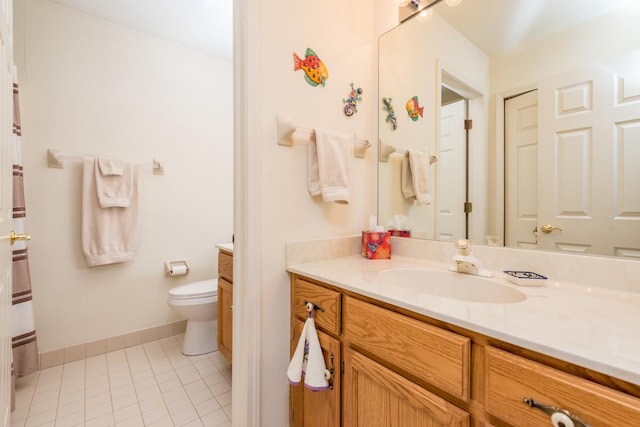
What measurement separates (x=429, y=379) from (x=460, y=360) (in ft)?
0.35

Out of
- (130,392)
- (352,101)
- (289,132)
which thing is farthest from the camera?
(130,392)

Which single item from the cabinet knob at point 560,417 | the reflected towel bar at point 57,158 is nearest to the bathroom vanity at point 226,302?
the reflected towel bar at point 57,158

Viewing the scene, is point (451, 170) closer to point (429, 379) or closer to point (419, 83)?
point (419, 83)

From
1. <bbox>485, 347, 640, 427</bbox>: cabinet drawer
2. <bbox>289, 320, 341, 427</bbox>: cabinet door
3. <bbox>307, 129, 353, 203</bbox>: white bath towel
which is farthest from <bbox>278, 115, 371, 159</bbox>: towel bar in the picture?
<bbox>485, 347, 640, 427</bbox>: cabinet drawer

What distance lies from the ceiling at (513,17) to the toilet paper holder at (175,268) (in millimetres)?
2375

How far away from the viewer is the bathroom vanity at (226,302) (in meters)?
1.62

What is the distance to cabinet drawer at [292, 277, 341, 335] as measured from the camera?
37.3 inches

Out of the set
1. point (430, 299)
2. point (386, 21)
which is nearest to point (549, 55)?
point (386, 21)

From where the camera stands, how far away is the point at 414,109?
142 centimetres

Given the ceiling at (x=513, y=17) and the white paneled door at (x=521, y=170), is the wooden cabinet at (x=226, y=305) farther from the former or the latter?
the ceiling at (x=513, y=17)

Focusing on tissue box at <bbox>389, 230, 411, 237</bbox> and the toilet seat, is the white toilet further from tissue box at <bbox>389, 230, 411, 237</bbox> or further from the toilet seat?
tissue box at <bbox>389, 230, 411, 237</bbox>

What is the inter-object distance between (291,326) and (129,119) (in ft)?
6.53

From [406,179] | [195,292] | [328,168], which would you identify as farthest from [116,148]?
[406,179]

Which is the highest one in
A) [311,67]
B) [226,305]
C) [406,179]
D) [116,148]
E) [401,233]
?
[311,67]
